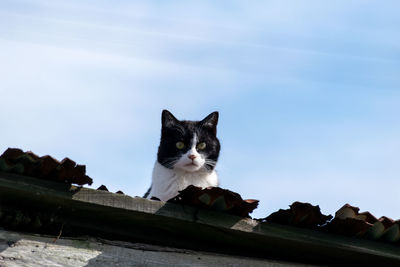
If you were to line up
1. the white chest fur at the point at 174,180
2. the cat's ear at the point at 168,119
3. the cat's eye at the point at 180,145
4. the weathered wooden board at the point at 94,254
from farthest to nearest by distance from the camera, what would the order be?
1. the cat's ear at the point at 168,119
2. the cat's eye at the point at 180,145
3. the white chest fur at the point at 174,180
4. the weathered wooden board at the point at 94,254

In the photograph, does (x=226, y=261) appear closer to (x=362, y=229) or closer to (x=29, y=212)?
(x=362, y=229)

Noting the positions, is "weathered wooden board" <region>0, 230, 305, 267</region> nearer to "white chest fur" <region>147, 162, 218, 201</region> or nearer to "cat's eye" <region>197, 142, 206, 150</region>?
"white chest fur" <region>147, 162, 218, 201</region>

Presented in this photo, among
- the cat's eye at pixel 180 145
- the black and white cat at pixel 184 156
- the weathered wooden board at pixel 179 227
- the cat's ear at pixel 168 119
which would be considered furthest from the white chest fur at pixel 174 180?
the weathered wooden board at pixel 179 227

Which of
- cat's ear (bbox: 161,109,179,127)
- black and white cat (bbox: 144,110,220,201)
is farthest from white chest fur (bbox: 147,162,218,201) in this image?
cat's ear (bbox: 161,109,179,127)

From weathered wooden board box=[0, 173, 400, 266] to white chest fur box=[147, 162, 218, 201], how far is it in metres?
1.57

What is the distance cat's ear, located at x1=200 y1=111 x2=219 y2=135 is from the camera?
5.88 m

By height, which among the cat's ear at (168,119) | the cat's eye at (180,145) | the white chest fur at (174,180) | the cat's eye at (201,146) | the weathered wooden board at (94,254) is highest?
the cat's ear at (168,119)

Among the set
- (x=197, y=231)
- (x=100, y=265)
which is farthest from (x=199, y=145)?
(x=100, y=265)

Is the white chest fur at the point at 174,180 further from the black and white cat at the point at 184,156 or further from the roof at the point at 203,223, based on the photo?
the roof at the point at 203,223

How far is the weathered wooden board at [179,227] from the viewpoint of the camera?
3188 millimetres

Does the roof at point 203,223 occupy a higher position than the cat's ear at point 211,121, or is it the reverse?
the cat's ear at point 211,121

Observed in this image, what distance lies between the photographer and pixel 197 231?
3.39m

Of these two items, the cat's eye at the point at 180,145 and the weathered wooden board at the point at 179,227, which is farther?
the cat's eye at the point at 180,145

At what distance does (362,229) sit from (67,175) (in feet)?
5.37
